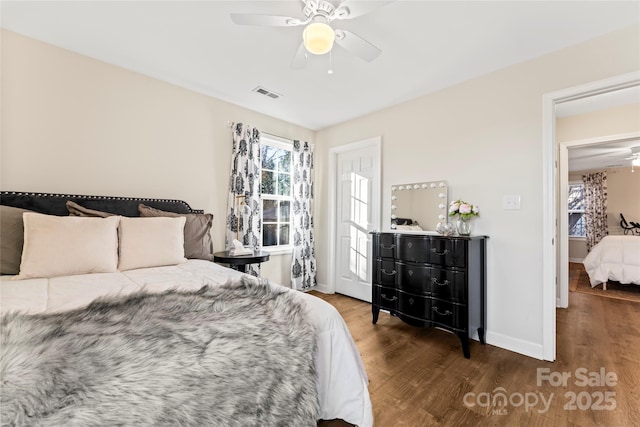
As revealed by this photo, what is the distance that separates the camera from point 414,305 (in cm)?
258

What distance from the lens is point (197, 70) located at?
2.63m

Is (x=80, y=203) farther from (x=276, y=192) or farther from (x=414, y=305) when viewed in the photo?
(x=414, y=305)

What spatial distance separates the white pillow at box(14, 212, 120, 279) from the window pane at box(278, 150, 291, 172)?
238 cm

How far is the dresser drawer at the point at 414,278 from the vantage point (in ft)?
8.25

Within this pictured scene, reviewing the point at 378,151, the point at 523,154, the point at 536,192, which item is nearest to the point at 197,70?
the point at 378,151

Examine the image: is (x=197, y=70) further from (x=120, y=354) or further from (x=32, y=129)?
(x=120, y=354)

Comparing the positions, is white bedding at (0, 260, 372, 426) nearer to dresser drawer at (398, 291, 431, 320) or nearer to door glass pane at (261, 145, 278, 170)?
dresser drawer at (398, 291, 431, 320)

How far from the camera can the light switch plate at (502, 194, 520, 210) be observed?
7.90 feet

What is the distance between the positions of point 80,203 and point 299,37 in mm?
2208

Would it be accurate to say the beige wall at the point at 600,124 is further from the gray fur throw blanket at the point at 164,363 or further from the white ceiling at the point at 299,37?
the gray fur throw blanket at the point at 164,363

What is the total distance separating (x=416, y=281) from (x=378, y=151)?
1706 mm

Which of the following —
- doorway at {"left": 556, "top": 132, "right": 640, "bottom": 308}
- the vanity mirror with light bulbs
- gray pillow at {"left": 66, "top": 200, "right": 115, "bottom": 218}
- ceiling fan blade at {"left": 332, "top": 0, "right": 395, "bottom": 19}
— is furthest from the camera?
doorway at {"left": 556, "top": 132, "right": 640, "bottom": 308}

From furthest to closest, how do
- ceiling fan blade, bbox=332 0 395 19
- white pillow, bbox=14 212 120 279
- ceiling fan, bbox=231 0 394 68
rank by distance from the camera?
1. white pillow, bbox=14 212 120 279
2. ceiling fan, bbox=231 0 394 68
3. ceiling fan blade, bbox=332 0 395 19

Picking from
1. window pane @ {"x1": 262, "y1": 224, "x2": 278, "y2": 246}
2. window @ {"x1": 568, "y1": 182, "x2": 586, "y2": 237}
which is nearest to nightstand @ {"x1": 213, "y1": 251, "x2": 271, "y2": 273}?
window pane @ {"x1": 262, "y1": 224, "x2": 278, "y2": 246}
